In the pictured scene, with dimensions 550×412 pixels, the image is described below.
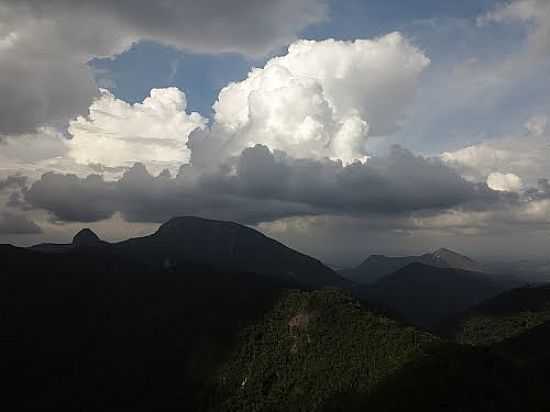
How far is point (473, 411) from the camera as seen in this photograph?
142875mm

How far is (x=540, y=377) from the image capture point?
620ft

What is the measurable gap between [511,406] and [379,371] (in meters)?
58.4

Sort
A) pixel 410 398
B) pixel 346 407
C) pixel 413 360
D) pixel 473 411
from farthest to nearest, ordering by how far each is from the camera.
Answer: pixel 346 407
pixel 413 360
pixel 410 398
pixel 473 411

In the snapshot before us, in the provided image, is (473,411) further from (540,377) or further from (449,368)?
(540,377)

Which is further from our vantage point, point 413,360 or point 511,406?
point 413,360

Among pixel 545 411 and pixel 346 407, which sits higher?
pixel 545 411

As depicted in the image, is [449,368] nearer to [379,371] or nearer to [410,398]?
[410,398]

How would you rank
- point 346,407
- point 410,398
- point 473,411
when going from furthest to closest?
point 346,407 < point 410,398 < point 473,411

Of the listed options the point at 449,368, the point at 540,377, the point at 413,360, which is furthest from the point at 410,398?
the point at 540,377

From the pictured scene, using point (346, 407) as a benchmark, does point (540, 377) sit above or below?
above

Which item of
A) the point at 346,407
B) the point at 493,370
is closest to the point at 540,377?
the point at 493,370

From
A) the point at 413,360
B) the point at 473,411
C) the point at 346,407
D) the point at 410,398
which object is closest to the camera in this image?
the point at 473,411

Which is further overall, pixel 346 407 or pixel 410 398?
pixel 346 407

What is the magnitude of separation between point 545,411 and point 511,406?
962cm
